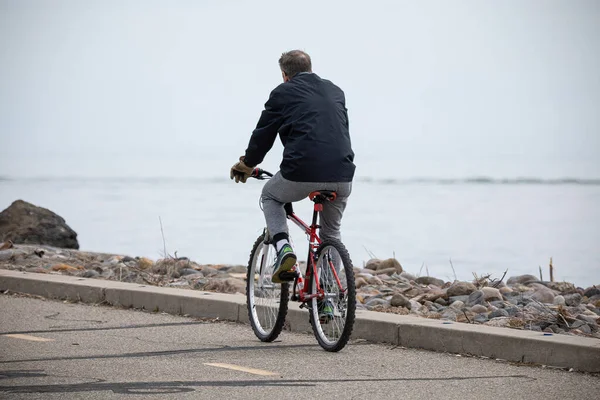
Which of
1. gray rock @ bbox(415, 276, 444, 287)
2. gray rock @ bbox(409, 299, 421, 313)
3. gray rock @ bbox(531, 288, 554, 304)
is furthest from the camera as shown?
gray rock @ bbox(415, 276, 444, 287)

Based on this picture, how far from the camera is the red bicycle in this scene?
26.2 feet

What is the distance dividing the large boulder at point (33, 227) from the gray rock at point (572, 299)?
409 inches

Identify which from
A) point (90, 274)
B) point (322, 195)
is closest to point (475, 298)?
point (322, 195)

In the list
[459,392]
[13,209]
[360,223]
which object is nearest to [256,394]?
[459,392]

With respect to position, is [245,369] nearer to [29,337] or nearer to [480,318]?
[29,337]

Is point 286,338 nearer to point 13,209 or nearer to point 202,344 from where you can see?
point 202,344

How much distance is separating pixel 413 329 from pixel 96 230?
29.5 m

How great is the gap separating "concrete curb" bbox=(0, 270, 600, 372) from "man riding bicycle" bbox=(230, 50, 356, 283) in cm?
94

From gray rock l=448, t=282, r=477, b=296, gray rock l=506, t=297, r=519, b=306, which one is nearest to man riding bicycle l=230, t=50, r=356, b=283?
gray rock l=506, t=297, r=519, b=306

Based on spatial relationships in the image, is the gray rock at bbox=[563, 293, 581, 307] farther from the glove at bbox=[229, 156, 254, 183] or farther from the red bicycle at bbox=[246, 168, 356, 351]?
the glove at bbox=[229, 156, 254, 183]

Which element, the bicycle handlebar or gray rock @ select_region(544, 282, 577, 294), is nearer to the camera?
the bicycle handlebar

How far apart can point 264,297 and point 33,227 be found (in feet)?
37.9

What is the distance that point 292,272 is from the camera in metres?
8.34

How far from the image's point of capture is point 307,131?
816 centimetres
